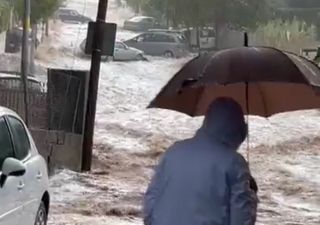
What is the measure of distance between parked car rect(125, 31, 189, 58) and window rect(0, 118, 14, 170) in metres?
48.9

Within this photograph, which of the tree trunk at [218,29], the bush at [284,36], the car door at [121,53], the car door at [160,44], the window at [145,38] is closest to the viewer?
the car door at [121,53]

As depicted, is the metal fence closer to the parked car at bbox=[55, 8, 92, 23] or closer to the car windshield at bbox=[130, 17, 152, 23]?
the parked car at bbox=[55, 8, 92, 23]

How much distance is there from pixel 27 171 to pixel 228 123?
3930 millimetres

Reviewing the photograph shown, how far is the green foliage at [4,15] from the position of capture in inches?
1844

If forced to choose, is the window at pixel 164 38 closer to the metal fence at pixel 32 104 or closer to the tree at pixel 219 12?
the tree at pixel 219 12

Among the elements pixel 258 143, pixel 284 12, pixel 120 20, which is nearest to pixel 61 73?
pixel 258 143

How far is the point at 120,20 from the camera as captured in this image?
8119cm

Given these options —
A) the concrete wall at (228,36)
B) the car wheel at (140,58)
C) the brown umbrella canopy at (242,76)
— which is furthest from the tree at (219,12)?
the brown umbrella canopy at (242,76)

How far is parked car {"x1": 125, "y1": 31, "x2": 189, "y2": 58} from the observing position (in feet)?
187

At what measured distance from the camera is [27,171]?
8016mm

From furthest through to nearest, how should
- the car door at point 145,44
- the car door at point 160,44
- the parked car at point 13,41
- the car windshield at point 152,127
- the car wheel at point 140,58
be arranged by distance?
the car door at point 145,44 < the car door at point 160,44 < the car wheel at point 140,58 < the parked car at point 13,41 < the car windshield at point 152,127

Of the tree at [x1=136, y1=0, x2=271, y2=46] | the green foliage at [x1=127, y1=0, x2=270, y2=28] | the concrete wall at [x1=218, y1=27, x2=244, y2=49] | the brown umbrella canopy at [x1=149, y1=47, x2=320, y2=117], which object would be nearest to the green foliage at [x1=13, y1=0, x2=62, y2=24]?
the concrete wall at [x1=218, y1=27, x2=244, y2=49]

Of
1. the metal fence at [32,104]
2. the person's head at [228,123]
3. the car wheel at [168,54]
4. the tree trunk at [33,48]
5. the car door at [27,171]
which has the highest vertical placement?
the person's head at [228,123]

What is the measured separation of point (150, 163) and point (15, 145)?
12.1 metres
